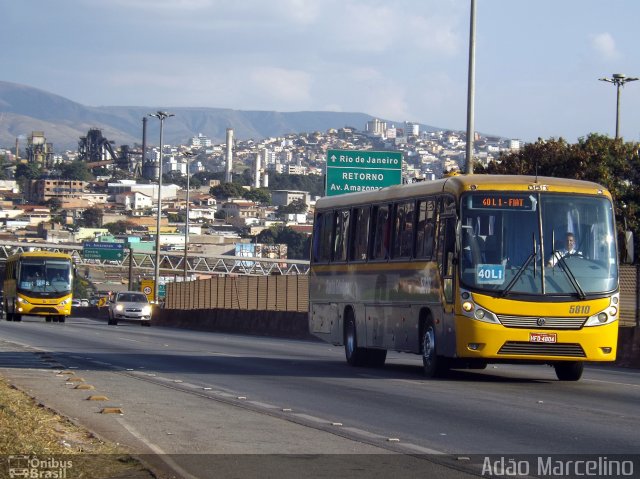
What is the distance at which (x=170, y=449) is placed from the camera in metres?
11.6

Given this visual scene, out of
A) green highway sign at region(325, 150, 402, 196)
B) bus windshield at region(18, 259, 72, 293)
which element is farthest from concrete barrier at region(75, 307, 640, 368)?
bus windshield at region(18, 259, 72, 293)

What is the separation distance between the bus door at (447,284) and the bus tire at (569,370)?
2138 mm

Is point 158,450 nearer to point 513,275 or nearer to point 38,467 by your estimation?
point 38,467

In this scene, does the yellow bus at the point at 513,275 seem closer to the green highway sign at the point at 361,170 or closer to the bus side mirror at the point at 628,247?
the bus side mirror at the point at 628,247

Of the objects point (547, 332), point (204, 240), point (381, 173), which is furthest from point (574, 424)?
point (204, 240)

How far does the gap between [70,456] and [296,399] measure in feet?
21.2

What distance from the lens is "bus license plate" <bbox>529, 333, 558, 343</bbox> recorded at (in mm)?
18578

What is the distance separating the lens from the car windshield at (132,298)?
60281mm

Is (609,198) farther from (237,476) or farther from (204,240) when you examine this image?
(204,240)

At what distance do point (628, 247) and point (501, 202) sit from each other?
2.06m

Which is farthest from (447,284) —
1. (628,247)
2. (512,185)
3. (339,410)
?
(339,410)

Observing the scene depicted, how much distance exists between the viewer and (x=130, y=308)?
59.6 metres

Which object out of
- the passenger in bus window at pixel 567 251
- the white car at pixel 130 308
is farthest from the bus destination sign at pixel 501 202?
the white car at pixel 130 308

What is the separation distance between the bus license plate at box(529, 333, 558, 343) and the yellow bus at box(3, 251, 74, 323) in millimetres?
41962
